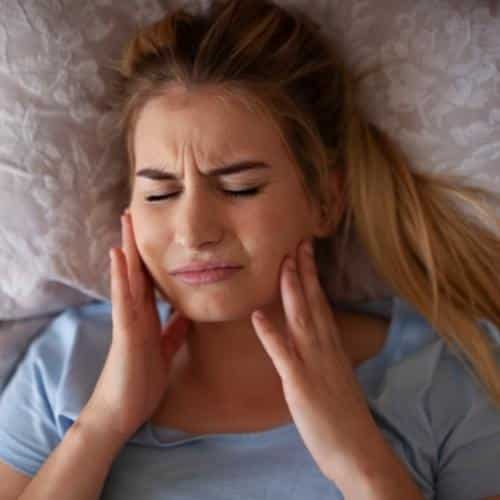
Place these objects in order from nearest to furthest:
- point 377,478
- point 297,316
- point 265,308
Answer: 1. point 377,478
2. point 297,316
3. point 265,308

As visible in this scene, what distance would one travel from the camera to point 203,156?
1252 mm

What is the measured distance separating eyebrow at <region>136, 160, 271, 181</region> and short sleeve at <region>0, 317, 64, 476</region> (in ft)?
1.35

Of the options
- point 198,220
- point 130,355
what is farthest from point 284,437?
point 198,220

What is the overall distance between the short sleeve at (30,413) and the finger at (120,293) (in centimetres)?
18

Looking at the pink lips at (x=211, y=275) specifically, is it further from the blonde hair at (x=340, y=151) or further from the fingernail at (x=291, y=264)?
the blonde hair at (x=340, y=151)

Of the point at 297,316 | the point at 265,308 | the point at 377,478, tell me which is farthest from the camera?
the point at 265,308

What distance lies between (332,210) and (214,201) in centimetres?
28

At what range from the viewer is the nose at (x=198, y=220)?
123 cm

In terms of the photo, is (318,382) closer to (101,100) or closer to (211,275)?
(211,275)

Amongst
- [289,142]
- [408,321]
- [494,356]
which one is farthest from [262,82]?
[494,356]

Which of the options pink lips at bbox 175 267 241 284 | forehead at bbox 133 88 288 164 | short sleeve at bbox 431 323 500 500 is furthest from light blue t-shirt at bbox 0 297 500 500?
forehead at bbox 133 88 288 164

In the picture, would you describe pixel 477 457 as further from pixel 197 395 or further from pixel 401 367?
pixel 197 395

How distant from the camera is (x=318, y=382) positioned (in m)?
1.27

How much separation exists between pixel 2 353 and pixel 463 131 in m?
0.92
